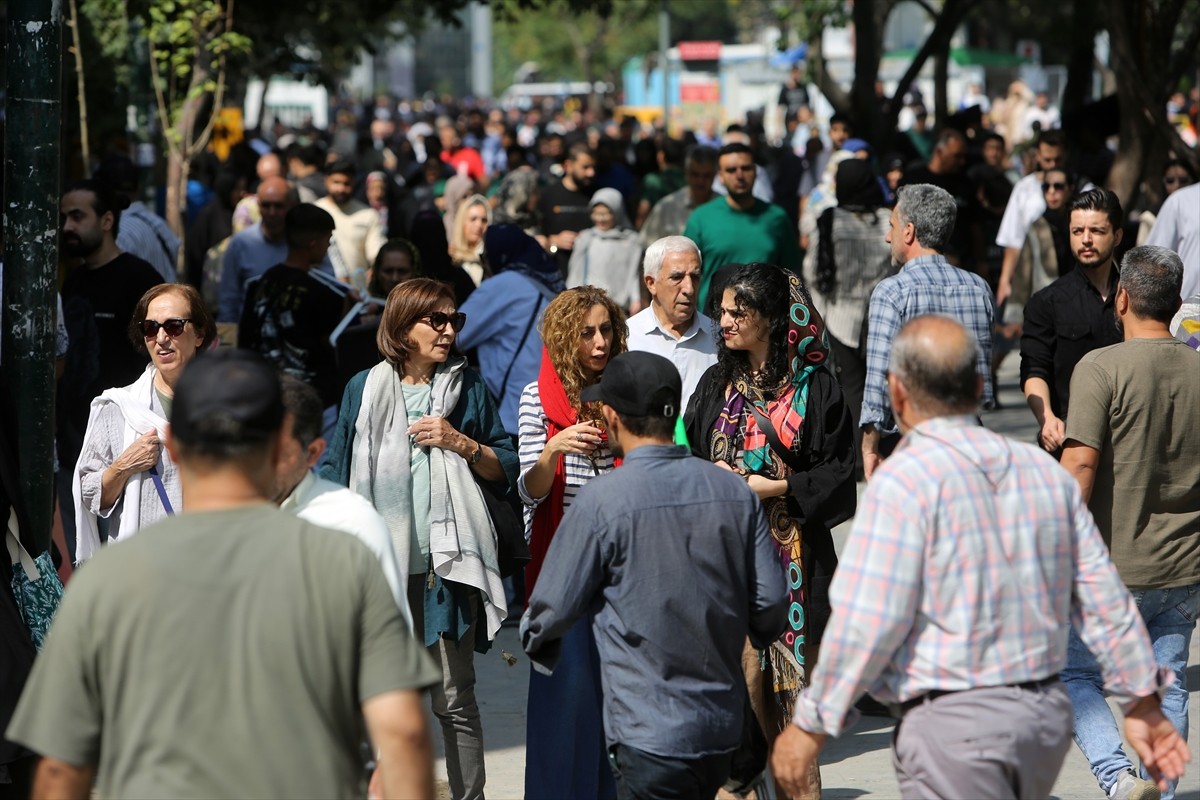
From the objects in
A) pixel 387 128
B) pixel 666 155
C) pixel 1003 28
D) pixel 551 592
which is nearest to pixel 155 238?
pixel 551 592

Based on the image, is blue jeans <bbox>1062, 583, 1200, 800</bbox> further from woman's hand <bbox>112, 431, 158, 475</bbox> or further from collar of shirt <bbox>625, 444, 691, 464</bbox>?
woman's hand <bbox>112, 431, 158, 475</bbox>

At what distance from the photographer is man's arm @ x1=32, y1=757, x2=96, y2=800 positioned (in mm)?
3061

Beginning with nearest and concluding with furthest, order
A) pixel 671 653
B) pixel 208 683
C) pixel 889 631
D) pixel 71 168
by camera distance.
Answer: pixel 208 683, pixel 889 631, pixel 671 653, pixel 71 168

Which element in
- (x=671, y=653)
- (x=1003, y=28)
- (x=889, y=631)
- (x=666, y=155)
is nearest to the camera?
(x=889, y=631)

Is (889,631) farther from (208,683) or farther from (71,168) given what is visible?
(71,168)

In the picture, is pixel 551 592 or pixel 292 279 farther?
pixel 292 279

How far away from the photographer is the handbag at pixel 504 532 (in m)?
5.57

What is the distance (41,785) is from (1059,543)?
2164mm

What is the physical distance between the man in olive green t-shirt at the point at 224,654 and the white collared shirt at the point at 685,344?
3277mm

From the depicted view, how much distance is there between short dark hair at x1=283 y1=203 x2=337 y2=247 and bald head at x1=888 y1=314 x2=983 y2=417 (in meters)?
4.95

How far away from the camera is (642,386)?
4.32m

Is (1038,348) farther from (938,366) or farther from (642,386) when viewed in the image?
(938,366)

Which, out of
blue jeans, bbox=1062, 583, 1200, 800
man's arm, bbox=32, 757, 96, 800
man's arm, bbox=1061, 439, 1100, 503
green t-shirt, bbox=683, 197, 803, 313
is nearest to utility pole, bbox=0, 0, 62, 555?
man's arm, bbox=32, 757, 96, 800

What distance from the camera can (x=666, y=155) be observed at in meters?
17.9
